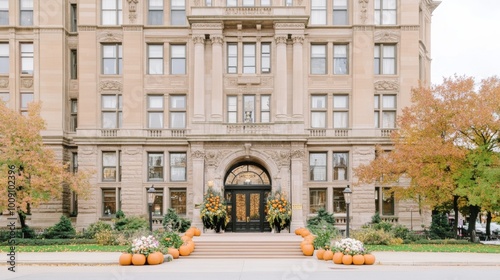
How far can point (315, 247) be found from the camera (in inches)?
1174

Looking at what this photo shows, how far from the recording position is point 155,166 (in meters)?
44.0

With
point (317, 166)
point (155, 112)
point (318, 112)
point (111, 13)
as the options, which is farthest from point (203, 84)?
point (317, 166)

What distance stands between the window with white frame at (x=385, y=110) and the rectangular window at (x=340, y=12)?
6.51 metres

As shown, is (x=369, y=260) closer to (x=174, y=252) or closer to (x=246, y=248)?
(x=246, y=248)

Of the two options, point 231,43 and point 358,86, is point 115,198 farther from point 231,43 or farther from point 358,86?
point 358,86

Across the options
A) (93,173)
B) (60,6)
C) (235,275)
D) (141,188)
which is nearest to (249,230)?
(141,188)

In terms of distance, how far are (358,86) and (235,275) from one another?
25332 millimetres

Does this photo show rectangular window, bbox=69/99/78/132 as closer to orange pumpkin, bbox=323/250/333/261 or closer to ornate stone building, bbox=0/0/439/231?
ornate stone building, bbox=0/0/439/231

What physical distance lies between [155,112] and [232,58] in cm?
742

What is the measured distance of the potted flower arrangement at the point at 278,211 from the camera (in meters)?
38.6

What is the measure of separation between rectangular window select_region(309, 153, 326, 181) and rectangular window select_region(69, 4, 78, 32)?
2186cm

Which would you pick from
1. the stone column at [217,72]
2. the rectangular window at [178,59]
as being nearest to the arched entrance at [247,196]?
the stone column at [217,72]

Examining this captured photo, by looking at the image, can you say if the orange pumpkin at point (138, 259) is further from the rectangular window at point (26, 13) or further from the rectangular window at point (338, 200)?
the rectangular window at point (26, 13)

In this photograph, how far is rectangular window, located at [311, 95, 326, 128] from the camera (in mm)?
44062
